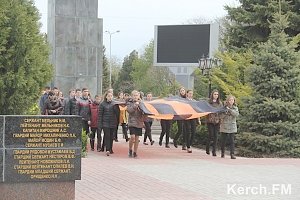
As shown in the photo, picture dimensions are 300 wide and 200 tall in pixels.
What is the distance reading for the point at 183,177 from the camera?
37.9 feet

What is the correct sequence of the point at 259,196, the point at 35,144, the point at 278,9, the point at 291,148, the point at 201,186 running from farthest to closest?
the point at 278,9 < the point at 291,148 < the point at 201,186 < the point at 259,196 < the point at 35,144

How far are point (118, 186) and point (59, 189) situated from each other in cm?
195

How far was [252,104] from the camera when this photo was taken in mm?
17641

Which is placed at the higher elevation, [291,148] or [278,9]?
[278,9]

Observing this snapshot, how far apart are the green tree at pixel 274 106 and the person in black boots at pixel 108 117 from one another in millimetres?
4312

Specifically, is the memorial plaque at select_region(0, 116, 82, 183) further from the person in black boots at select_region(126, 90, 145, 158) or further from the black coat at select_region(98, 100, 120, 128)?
the black coat at select_region(98, 100, 120, 128)

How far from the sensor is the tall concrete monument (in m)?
24.5

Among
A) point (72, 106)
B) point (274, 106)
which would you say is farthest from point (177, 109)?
point (274, 106)

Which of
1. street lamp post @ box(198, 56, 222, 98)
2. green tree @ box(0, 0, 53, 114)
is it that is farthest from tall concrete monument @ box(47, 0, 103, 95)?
green tree @ box(0, 0, 53, 114)

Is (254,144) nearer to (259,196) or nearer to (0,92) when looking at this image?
(259,196)

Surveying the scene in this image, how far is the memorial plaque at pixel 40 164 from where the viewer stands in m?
8.16

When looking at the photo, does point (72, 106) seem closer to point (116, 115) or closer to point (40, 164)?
point (116, 115)

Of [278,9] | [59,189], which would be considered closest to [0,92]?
[59,189]

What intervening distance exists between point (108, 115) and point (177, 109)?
6.29 ft
